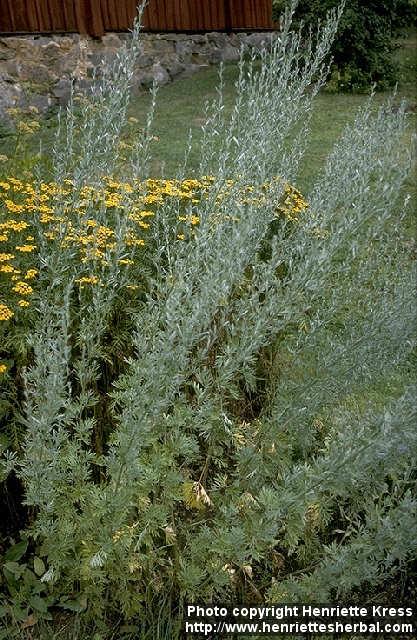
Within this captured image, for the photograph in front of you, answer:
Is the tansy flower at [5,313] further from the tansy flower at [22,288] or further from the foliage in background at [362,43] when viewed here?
the foliage in background at [362,43]

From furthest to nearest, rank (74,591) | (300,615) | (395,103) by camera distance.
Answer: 1. (395,103)
2. (74,591)
3. (300,615)

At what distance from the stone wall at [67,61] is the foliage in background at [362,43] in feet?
5.93

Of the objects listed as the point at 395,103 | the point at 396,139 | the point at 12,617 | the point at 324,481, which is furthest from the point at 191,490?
the point at 395,103

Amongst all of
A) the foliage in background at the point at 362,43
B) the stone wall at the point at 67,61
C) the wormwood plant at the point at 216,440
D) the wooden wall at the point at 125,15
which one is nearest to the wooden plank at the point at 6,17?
the wooden wall at the point at 125,15

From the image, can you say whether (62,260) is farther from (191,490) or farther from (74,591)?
(74,591)

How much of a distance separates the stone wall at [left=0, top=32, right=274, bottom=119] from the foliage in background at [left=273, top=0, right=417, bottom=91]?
1807 mm

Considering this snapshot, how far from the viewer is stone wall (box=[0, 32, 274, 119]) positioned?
36.0 ft

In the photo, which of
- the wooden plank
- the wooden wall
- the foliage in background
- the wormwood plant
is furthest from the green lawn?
the wormwood plant

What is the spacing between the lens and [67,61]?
459 inches

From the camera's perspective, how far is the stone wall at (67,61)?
1098 cm

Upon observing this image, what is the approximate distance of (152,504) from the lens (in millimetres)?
2850

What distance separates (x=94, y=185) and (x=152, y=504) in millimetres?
1458

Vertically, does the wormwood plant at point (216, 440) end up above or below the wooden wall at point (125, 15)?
below

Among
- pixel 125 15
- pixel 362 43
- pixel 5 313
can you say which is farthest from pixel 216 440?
pixel 362 43
